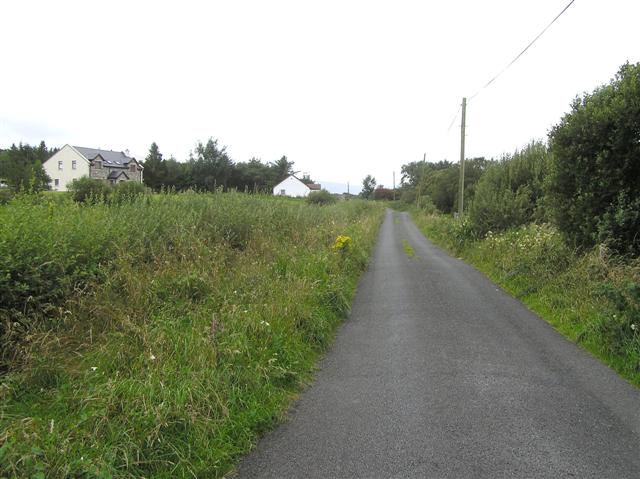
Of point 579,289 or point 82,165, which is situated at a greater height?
point 82,165

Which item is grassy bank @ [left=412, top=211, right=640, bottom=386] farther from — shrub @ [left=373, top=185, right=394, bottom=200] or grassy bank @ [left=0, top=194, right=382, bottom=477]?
shrub @ [left=373, top=185, right=394, bottom=200]

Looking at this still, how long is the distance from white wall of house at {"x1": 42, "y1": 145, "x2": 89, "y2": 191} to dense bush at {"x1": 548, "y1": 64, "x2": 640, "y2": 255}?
217 ft

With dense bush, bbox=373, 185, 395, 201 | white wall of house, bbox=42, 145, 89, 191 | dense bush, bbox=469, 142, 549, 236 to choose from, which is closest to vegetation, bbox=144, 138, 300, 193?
white wall of house, bbox=42, 145, 89, 191

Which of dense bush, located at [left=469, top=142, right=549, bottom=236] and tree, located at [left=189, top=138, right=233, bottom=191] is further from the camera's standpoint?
tree, located at [left=189, top=138, right=233, bottom=191]

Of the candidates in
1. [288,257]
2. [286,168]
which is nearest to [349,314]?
[288,257]

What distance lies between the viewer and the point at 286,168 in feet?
334

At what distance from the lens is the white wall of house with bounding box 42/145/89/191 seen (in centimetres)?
6228

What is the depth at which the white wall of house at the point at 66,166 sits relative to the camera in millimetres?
62281

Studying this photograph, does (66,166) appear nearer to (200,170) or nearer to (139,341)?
(200,170)

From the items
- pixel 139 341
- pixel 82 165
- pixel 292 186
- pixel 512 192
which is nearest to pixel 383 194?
pixel 292 186

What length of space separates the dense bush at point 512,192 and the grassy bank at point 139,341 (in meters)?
11.6

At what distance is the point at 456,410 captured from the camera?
3742 millimetres

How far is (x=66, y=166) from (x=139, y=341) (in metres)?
70.7

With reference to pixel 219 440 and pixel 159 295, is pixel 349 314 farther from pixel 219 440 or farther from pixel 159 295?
pixel 219 440
